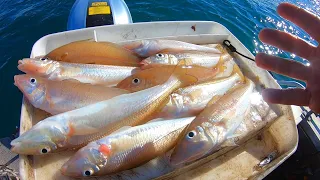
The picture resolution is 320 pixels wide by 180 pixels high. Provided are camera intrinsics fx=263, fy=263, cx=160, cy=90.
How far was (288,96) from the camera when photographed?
176 cm

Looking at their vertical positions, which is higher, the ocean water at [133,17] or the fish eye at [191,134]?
the fish eye at [191,134]

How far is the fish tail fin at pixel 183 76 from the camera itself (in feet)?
9.11

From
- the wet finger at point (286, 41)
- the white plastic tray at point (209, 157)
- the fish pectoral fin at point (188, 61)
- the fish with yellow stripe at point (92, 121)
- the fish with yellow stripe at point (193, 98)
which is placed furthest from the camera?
the fish pectoral fin at point (188, 61)

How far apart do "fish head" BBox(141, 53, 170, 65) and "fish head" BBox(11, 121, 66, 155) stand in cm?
124

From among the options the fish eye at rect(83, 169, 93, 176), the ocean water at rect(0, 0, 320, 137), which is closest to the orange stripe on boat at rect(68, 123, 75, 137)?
the fish eye at rect(83, 169, 93, 176)

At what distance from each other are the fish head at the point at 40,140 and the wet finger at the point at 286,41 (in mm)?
1773

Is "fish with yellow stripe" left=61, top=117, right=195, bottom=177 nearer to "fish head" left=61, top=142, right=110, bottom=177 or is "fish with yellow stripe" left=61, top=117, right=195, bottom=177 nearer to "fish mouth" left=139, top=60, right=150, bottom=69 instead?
"fish head" left=61, top=142, right=110, bottom=177

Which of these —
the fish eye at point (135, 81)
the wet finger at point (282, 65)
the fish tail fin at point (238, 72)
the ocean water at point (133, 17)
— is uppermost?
the wet finger at point (282, 65)

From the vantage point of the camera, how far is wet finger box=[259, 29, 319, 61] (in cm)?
184

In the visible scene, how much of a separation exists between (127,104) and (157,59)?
0.80m

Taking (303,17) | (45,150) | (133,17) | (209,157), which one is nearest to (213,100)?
(209,157)

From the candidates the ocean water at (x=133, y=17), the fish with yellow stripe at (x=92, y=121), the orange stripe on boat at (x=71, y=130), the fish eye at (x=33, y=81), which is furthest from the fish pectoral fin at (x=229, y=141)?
the ocean water at (x=133, y=17)

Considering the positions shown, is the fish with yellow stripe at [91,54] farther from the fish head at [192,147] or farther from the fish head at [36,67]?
the fish head at [192,147]

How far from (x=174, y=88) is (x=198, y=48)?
1035mm
